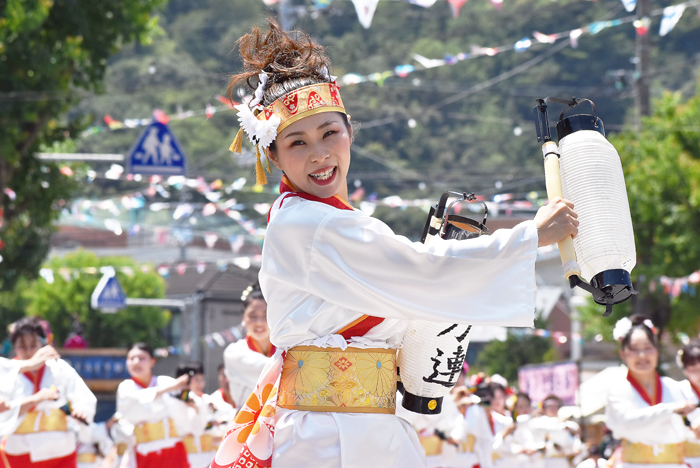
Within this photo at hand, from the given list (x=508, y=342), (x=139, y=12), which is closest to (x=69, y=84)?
(x=139, y=12)

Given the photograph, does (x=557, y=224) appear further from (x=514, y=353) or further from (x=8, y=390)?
(x=514, y=353)

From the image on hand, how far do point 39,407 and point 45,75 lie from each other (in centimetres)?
485

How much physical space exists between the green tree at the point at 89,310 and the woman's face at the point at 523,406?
73.9 ft

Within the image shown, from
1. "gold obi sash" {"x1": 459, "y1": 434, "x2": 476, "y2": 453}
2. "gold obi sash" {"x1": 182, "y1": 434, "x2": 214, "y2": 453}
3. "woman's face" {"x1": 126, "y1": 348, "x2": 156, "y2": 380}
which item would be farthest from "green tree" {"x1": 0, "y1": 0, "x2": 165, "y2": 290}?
"gold obi sash" {"x1": 459, "y1": 434, "x2": 476, "y2": 453}

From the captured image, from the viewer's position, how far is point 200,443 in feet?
29.8

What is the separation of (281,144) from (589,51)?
114 ft

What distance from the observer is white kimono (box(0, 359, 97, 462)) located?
723 cm

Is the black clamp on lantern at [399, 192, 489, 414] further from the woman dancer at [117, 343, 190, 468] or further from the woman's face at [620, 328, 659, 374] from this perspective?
the woman dancer at [117, 343, 190, 468]

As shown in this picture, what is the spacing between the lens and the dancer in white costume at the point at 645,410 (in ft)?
20.8

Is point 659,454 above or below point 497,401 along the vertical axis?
below

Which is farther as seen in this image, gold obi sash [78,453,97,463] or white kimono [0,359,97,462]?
gold obi sash [78,453,97,463]

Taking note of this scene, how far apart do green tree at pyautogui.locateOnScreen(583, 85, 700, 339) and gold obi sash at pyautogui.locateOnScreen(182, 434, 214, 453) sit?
959 centimetres

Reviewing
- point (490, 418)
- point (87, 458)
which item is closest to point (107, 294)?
point (87, 458)

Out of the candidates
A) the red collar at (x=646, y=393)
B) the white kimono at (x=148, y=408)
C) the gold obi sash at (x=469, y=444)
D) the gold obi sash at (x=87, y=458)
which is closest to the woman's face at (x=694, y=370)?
the red collar at (x=646, y=393)
